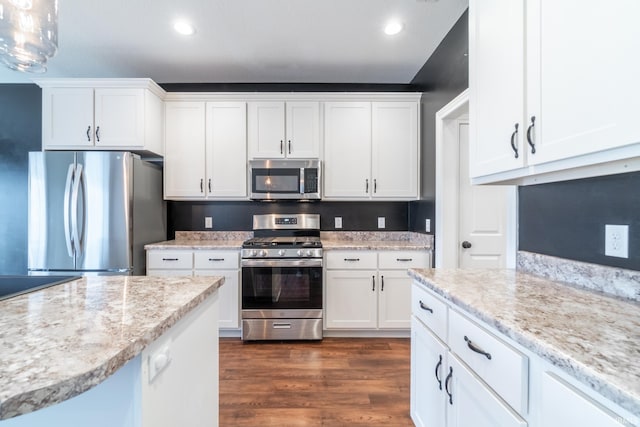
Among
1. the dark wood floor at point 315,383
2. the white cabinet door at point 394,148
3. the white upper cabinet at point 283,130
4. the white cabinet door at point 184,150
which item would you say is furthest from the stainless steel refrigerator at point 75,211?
the white cabinet door at point 394,148

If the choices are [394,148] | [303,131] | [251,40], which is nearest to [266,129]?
[303,131]

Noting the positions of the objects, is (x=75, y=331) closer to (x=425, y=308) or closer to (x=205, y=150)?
(x=425, y=308)

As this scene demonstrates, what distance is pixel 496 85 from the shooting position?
125 cm

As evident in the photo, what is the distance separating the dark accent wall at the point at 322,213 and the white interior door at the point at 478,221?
87 cm

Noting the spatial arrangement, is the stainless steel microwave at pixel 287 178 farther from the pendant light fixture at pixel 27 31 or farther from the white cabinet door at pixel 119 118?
the pendant light fixture at pixel 27 31

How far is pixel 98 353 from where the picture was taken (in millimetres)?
625

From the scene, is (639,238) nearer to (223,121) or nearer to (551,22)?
(551,22)

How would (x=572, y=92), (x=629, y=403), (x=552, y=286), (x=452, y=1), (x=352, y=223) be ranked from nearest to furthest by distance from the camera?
(x=629, y=403), (x=572, y=92), (x=552, y=286), (x=452, y=1), (x=352, y=223)

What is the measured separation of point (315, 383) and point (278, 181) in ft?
6.03

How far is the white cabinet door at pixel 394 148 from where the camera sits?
303cm

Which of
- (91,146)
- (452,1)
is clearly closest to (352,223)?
(452,1)

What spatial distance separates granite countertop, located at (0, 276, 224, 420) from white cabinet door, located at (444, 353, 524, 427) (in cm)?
99

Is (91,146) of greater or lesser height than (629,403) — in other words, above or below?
above

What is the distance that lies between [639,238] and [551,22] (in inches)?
31.1
